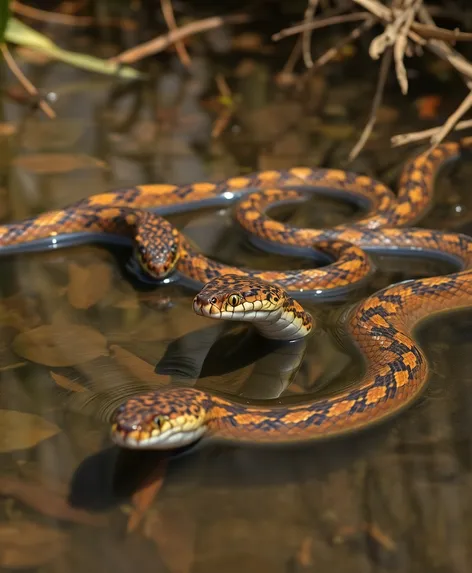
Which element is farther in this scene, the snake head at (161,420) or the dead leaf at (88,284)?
the dead leaf at (88,284)

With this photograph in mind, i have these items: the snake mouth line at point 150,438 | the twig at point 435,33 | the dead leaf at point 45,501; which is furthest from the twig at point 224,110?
the dead leaf at point 45,501

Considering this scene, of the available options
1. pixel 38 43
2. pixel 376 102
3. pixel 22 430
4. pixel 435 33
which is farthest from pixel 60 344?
pixel 38 43

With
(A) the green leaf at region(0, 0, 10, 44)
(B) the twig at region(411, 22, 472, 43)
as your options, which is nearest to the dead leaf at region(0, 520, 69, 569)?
(B) the twig at region(411, 22, 472, 43)

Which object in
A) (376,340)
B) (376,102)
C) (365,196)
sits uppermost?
(376,102)

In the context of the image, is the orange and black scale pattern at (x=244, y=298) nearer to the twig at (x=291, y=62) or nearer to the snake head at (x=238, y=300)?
the snake head at (x=238, y=300)

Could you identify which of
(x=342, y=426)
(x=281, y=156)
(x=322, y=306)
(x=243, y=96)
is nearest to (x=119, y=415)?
(x=342, y=426)

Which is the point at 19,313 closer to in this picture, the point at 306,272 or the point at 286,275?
the point at 286,275

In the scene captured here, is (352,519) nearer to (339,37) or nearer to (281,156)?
(281,156)
